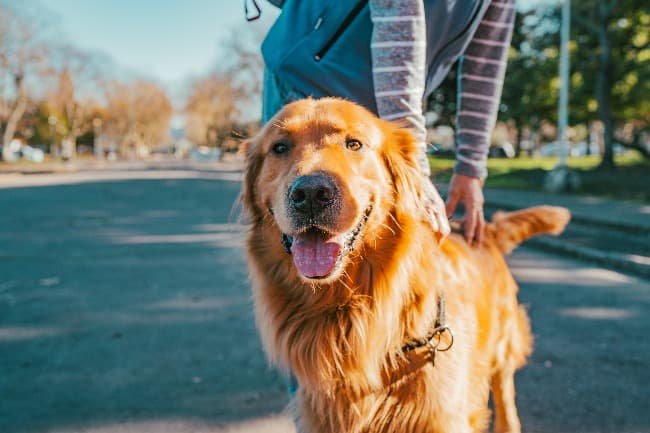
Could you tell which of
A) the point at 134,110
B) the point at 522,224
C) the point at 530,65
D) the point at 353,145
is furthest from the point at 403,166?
the point at 134,110

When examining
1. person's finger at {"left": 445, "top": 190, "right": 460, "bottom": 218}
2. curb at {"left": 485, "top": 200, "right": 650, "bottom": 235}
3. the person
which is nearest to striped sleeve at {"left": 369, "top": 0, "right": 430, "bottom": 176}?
the person

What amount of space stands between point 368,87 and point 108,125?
8387 cm

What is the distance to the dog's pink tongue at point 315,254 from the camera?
179 centimetres

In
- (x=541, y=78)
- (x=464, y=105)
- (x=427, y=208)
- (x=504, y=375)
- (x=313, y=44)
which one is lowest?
(x=504, y=375)

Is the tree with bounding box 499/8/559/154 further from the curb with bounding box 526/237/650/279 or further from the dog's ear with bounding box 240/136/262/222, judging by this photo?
the dog's ear with bounding box 240/136/262/222

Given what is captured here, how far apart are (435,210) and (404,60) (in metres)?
0.56

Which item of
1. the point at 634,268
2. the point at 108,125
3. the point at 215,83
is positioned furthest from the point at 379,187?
the point at 108,125

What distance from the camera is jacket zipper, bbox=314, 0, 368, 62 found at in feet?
6.34

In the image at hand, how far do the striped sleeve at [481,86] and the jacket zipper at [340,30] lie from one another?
661 mm

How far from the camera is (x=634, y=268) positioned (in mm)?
6145

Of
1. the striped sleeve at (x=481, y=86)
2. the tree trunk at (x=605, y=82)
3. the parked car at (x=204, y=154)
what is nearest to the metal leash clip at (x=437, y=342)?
the striped sleeve at (x=481, y=86)

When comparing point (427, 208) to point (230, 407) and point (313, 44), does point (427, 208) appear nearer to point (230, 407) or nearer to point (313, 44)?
point (313, 44)

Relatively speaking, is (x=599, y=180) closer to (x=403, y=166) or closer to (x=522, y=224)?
(x=522, y=224)

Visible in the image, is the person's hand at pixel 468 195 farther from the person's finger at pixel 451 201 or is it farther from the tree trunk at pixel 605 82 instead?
the tree trunk at pixel 605 82
